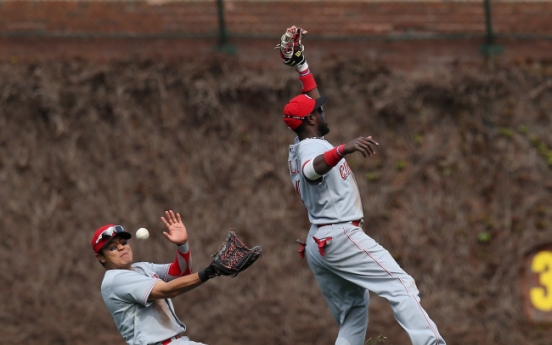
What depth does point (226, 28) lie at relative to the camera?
12852 millimetres

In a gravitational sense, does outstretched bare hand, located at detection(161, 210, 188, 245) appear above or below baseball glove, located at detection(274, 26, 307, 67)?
below

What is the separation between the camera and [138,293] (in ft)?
21.9

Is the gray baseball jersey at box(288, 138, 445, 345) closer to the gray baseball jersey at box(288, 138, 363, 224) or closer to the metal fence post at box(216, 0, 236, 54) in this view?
the gray baseball jersey at box(288, 138, 363, 224)

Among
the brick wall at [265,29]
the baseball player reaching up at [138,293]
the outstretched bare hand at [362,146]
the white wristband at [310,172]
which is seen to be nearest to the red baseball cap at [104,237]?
the baseball player reaching up at [138,293]

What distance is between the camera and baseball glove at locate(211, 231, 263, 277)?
642 cm

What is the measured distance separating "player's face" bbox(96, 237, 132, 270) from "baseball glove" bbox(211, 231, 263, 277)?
2.78ft

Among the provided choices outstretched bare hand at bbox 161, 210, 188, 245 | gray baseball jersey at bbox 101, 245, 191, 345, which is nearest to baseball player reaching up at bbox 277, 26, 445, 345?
outstretched bare hand at bbox 161, 210, 188, 245

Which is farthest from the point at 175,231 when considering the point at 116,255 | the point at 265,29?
the point at 265,29

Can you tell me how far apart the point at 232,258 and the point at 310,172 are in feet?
3.41

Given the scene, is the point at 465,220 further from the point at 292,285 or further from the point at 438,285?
the point at 292,285

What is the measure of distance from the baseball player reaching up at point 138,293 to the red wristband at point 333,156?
3.85 ft

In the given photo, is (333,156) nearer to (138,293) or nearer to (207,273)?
(207,273)

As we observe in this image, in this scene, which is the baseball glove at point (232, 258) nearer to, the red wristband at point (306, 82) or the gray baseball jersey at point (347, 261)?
the gray baseball jersey at point (347, 261)

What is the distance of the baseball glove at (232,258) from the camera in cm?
642
